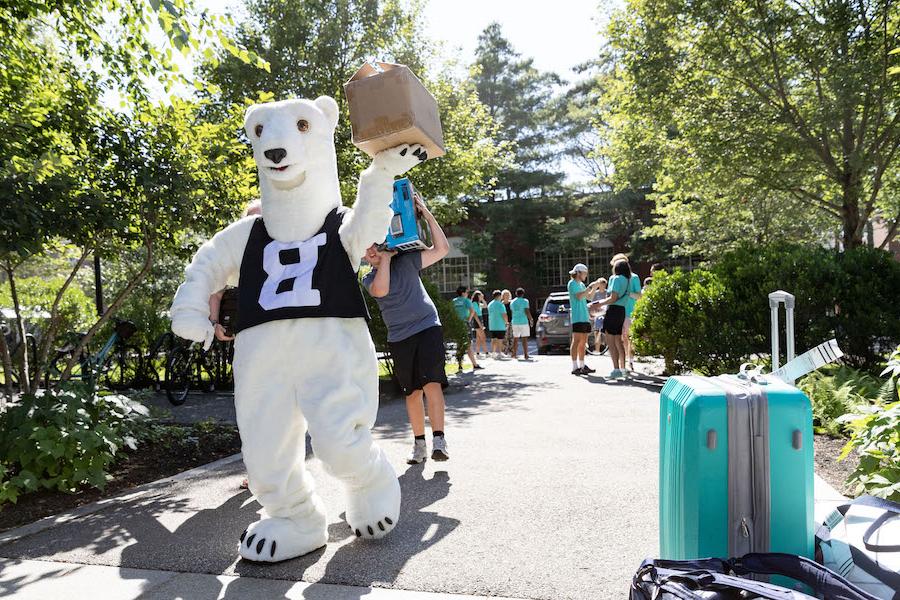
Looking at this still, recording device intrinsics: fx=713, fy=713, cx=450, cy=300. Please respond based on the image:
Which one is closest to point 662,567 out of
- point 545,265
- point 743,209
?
point 743,209

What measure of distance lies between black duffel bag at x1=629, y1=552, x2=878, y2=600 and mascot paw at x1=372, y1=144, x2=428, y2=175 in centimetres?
203

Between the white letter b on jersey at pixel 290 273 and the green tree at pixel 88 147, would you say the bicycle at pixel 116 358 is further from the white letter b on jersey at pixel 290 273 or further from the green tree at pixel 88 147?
the white letter b on jersey at pixel 290 273

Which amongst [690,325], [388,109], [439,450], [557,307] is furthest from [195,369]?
[557,307]

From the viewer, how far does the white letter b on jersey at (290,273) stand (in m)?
3.41

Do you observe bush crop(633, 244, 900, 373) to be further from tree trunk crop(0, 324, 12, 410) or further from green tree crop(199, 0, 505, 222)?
green tree crop(199, 0, 505, 222)

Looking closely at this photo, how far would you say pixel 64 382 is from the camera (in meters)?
5.30

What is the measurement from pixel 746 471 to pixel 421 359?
3.03 m

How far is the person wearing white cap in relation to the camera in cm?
1155

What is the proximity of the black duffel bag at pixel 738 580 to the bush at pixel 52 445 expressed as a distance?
377cm

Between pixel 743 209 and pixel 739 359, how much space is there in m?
11.1

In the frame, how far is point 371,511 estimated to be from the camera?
3.54 meters

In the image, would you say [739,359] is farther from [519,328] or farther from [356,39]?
[356,39]

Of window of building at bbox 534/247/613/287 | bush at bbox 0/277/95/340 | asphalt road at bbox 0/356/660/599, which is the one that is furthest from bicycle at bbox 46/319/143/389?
window of building at bbox 534/247/613/287

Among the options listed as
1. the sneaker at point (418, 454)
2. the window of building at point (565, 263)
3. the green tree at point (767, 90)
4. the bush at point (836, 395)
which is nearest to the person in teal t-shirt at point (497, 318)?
the green tree at point (767, 90)
